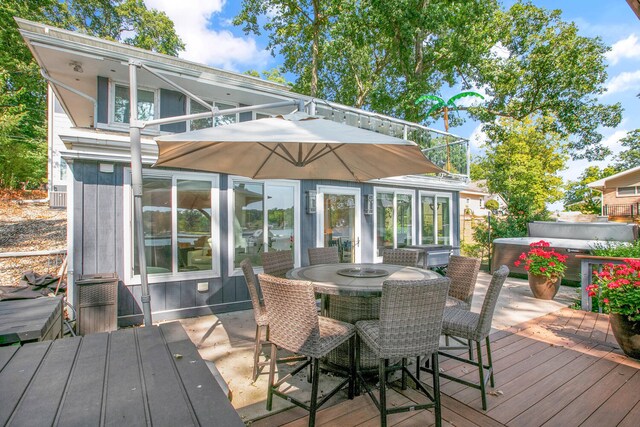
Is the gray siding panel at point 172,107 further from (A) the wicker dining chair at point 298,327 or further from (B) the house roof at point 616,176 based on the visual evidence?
(B) the house roof at point 616,176

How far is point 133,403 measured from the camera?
107cm

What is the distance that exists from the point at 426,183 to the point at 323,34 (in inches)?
405

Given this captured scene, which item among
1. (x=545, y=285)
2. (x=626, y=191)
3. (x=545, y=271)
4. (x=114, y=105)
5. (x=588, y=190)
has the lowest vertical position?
(x=545, y=285)

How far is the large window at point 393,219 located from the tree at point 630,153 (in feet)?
102

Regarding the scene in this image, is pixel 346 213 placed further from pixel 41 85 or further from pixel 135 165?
pixel 41 85

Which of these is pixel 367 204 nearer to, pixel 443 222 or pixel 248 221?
pixel 248 221

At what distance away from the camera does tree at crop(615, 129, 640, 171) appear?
88.1 feet

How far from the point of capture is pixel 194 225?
5125mm

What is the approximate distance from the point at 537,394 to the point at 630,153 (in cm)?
3584

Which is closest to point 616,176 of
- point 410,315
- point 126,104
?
point 410,315

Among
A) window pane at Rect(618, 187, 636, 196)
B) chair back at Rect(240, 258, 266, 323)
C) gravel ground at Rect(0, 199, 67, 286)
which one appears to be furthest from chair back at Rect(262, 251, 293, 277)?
window pane at Rect(618, 187, 636, 196)

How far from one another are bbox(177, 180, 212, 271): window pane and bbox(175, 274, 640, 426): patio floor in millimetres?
1090

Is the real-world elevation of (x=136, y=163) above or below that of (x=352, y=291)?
above

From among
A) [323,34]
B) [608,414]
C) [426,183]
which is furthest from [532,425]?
[323,34]
